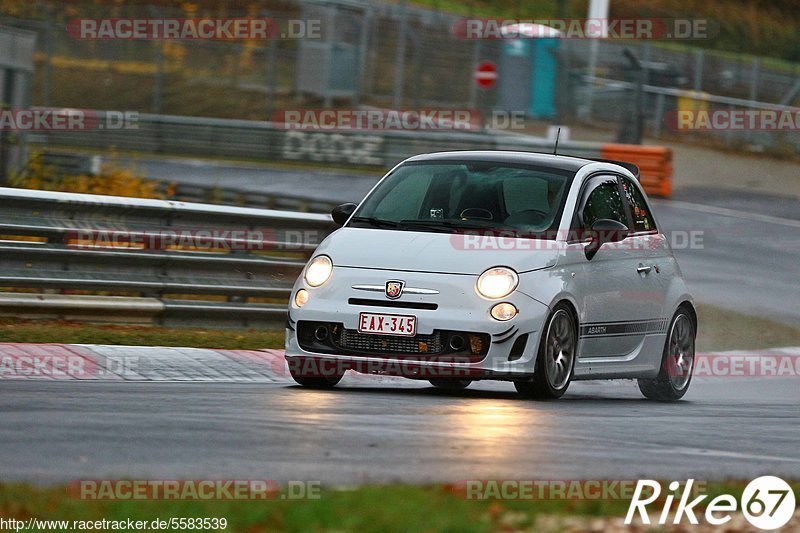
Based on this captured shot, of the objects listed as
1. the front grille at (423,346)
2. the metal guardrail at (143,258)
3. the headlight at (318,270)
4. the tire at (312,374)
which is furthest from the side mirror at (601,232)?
the metal guardrail at (143,258)

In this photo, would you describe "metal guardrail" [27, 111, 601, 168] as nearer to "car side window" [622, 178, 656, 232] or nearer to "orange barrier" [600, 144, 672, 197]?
"orange barrier" [600, 144, 672, 197]

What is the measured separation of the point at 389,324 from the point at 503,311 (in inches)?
28.3

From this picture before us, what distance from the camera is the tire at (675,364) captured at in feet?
39.8

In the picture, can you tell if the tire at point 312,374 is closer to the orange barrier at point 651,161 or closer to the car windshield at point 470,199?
the car windshield at point 470,199

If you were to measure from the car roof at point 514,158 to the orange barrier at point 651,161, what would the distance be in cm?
2020

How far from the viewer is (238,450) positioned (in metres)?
7.21

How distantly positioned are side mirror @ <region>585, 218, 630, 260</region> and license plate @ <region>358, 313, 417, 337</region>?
1.54 meters

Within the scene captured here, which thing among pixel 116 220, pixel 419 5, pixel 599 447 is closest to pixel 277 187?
pixel 116 220

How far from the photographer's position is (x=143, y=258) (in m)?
13.3

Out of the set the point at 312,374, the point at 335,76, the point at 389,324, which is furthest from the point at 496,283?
the point at 335,76

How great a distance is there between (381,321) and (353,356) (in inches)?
11.4

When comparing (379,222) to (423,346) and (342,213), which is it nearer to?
(342,213)

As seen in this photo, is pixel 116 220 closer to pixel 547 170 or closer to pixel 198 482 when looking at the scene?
pixel 547 170

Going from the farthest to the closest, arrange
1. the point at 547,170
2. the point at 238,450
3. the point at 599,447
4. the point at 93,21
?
1. the point at 93,21
2. the point at 547,170
3. the point at 599,447
4. the point at 238,450
